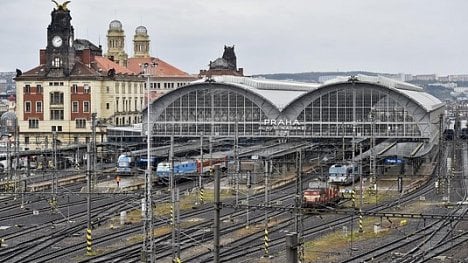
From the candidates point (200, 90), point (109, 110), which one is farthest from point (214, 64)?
point (200, 90)

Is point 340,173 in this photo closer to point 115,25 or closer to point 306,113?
point 306,113

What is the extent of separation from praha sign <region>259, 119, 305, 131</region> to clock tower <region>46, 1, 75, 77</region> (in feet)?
66.5

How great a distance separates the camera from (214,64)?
128875mm

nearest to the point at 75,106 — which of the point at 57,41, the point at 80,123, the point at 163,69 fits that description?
the point at 80,123

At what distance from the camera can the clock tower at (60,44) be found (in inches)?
2977

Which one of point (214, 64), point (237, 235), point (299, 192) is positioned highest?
point (214, 64)

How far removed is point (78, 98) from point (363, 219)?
44756 millimetres

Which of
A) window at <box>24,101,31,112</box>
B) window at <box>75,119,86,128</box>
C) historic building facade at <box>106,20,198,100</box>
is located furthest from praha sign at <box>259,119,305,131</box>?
→ historic building facade at <box>106,20,198,100</box>

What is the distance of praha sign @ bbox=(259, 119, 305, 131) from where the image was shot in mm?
64188

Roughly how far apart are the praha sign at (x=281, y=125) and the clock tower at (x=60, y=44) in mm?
20283

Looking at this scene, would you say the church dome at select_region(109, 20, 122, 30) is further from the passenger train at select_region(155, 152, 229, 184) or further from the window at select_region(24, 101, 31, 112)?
the passenger train at select_region(155, 152, 229, 184)

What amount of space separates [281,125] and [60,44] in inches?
885

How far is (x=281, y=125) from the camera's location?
212ft

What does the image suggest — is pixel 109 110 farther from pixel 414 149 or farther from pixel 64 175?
pixel 414 149
